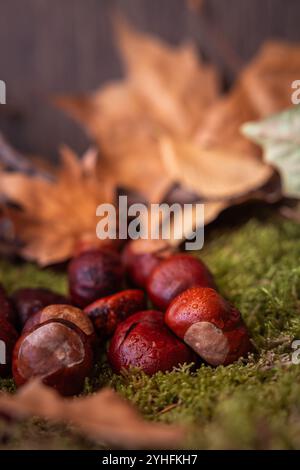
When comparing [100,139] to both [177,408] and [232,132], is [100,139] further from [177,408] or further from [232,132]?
[177,408]

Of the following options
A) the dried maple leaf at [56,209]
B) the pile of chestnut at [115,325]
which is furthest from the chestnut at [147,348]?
the dried maple leaf at [56,209]

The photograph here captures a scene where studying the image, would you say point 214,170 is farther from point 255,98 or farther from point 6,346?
point 6,346

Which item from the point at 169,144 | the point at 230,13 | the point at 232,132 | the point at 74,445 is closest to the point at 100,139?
the point at 169,144

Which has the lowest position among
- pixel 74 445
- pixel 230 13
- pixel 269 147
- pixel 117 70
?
pixel 74 445

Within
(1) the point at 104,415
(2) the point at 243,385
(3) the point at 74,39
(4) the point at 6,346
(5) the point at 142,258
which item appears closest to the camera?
(1) the point at 104,415

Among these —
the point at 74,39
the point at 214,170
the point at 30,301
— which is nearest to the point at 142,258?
the point at 30,301

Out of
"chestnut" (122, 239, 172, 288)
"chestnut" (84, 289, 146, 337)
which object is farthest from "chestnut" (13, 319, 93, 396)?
"chestnut" (122, 239, 172, 288)
